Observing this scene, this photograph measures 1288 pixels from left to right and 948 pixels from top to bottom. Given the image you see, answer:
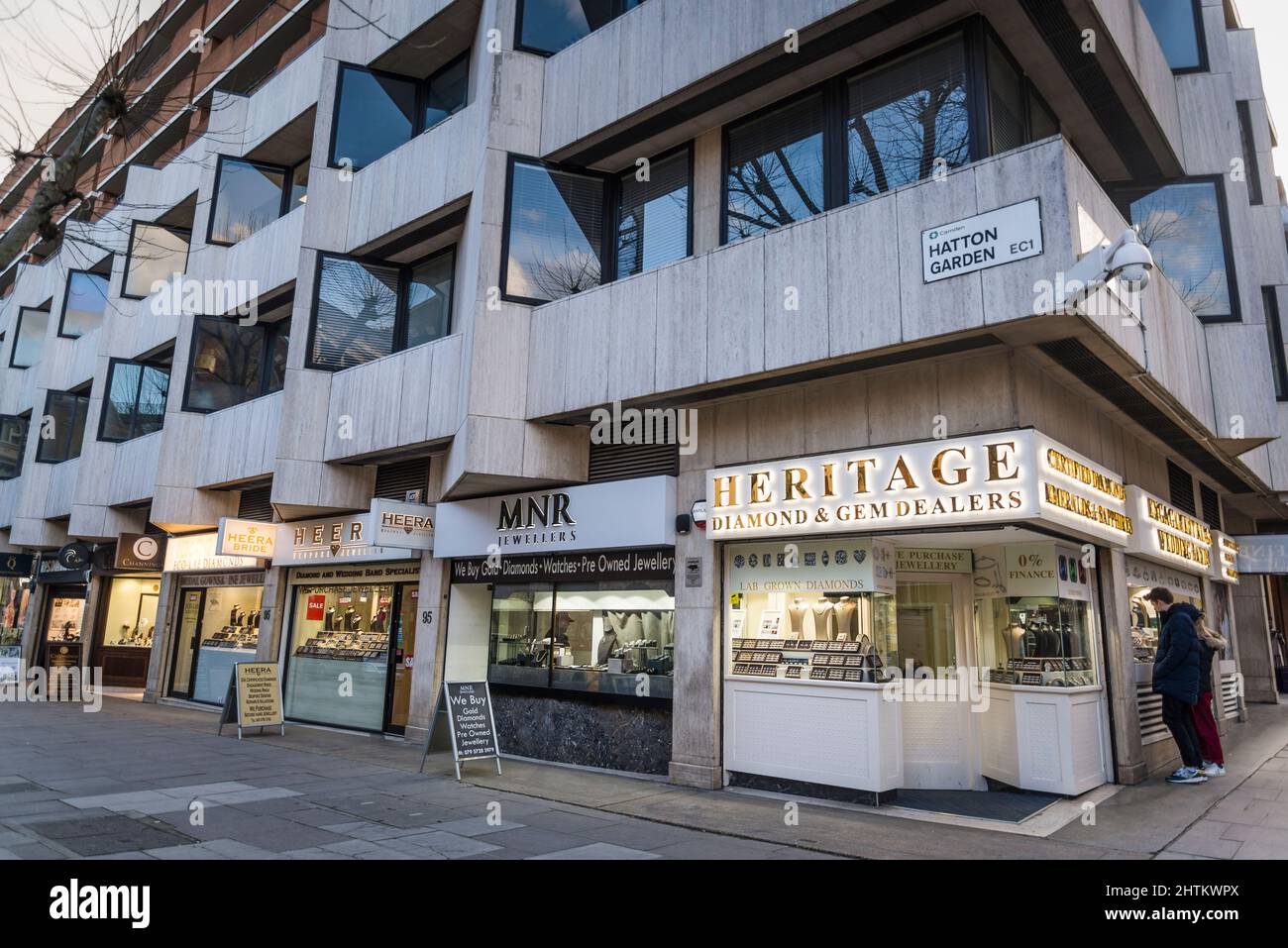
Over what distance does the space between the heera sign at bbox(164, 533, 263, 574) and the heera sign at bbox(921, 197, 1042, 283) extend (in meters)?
14.6

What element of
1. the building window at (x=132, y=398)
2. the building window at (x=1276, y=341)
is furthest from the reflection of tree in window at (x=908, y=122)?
the building window at (x=132, y=398)

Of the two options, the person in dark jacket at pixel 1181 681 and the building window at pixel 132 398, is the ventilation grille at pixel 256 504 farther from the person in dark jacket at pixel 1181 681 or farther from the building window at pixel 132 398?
the person in dark jacket at pixel 1181 681

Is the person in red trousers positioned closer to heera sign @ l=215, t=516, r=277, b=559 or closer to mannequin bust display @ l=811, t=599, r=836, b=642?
mannequin bust display @ l=811, t=599, r=836, b=642

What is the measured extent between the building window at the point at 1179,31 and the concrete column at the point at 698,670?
10.1 meters

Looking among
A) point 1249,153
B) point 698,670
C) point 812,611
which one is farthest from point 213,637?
point 1249,153

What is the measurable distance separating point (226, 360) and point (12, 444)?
1613cm

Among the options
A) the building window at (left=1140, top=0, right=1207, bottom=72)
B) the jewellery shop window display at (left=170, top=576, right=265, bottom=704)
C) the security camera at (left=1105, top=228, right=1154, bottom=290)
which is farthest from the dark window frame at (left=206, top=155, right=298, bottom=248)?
the security camera at (left=1105, top=228, right=1154, bottom=290)

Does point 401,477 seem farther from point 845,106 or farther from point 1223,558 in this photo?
point 1223,558

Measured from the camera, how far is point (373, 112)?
15.2 metres

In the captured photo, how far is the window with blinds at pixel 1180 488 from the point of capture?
12609mm

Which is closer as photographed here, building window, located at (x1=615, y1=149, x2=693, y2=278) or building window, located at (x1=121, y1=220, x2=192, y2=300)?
building window, located at (x1=615, y1=149, x2=693, y2=278)

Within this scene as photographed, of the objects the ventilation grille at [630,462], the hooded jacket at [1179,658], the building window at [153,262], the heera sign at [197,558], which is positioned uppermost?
the building window at [153,262]

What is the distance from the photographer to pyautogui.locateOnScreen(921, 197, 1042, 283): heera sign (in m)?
7.16
